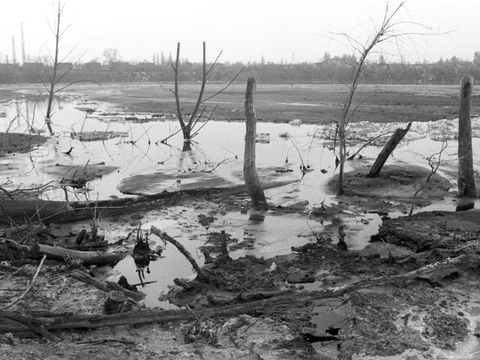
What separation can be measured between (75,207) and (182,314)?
190 inches

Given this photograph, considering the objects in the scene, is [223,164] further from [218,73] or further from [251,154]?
[218,73]

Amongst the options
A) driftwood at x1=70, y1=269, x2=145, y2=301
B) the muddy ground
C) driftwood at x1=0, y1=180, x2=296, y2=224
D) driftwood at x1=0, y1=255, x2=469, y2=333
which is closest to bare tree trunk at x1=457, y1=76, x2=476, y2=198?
the muddy ground

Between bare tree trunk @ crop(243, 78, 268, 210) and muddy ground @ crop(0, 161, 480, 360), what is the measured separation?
6.48 feet

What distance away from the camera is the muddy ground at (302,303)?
475 cm

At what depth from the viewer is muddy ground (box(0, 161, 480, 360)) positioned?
4746 mm

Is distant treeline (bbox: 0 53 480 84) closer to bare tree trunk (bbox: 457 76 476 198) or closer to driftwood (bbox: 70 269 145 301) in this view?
bare tree trunk (bbox: 457 76 476 198)

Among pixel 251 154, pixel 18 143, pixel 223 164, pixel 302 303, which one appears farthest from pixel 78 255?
pixel 18 143

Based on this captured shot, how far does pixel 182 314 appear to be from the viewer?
519 cm

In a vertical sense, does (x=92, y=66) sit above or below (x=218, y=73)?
above

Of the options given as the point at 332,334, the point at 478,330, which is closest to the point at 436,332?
the point at 478,330

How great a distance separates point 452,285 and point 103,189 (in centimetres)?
813

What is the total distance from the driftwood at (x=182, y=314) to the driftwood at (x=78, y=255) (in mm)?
1998

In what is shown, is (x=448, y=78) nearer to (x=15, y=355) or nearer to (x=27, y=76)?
(x=27, y=76)

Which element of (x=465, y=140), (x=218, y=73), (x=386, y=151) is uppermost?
(x=218, y=73)
